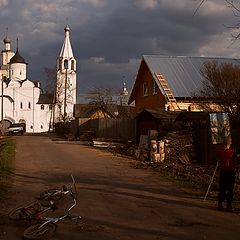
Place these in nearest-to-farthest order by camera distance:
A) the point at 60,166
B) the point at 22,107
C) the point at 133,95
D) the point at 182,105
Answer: the point at 60,166 → the point at 182,105 → the point at 133,95 → the point at 22,107

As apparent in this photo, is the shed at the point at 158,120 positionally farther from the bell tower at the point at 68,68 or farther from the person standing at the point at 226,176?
the bell tower at the point at 68,68

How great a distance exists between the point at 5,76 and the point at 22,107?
13735 millimetres

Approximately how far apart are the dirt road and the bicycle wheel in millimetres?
128

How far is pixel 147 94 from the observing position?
40.8 metres

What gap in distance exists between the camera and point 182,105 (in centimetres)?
3588

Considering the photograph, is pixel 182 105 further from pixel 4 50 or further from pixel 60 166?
pixel 4 50

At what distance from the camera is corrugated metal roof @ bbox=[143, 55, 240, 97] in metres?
36.4

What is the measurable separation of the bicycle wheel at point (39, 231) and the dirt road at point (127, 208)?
13cm

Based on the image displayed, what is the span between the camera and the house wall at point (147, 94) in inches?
1466

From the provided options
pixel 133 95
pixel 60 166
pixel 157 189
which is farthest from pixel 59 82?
pixel 157 189

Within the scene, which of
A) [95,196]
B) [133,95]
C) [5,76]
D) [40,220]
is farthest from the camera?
[5,76]

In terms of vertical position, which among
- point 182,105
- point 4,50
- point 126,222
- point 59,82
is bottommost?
point 126,222

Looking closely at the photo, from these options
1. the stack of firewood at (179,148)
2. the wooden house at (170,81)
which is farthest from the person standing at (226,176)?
the wooden house at (170,81)

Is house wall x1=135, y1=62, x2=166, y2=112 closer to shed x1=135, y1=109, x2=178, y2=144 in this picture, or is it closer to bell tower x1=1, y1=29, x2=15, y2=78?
shed x1=135, y1=109, x2=178, y2=144
